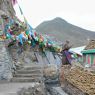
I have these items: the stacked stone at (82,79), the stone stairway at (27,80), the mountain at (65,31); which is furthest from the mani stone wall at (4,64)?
the mountain at (65,31)

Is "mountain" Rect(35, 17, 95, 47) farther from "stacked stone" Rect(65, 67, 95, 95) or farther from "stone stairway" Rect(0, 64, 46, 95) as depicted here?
"stacked stone" Rect(65, 67, 95, 95)

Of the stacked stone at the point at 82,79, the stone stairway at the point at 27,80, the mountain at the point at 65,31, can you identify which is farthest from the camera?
the mountain at the point at 65,31

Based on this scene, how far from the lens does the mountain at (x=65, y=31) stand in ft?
147

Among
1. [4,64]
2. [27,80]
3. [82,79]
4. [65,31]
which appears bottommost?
[27,80]

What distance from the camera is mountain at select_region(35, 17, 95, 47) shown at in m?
44.9

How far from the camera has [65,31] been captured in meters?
47.5

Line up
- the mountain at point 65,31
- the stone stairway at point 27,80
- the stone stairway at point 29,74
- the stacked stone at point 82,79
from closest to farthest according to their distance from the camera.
Result: the stacked stone at point 82,79 < the stone stairway at point 27,80 < the stone stairway at point 29,74 < the mountain at point 65,31

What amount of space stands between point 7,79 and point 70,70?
322cm

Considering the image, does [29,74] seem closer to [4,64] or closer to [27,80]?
[27,80]

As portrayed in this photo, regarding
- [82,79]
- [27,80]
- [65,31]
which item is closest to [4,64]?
[27,80]

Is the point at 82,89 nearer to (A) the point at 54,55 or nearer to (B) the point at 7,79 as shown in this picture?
(B) the point at 7,79

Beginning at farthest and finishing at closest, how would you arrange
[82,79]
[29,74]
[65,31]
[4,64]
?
1. [65,31]
2. [29,74]
3. [4,64]
4. [82,79]

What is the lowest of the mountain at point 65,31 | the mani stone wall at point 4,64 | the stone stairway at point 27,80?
the stone stairway at point 27,80

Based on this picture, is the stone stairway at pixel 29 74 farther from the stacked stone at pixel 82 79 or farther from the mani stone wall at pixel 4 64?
the stacked stone at pixel 82 79
